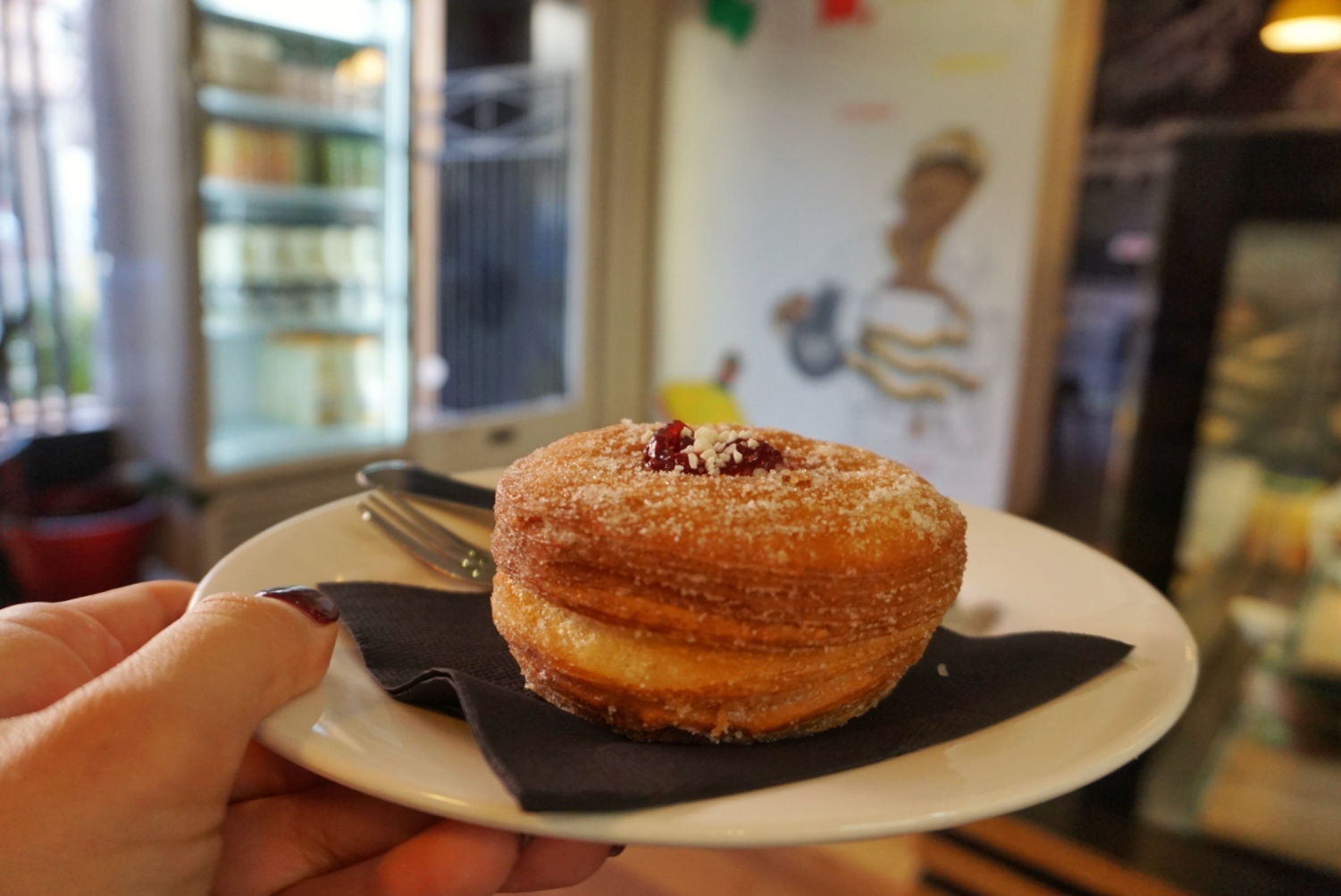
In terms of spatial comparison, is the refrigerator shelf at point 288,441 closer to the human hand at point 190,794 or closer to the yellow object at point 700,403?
the yellow object at point 700,403

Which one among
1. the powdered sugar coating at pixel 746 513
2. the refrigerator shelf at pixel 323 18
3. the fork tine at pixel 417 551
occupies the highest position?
the refrigerator shelf at pixel 323 18

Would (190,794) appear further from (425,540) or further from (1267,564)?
(1267,564)

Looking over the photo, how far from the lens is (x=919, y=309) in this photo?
3199 millimetres

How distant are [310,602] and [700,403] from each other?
305 cm

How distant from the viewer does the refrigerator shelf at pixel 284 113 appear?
9.41ft

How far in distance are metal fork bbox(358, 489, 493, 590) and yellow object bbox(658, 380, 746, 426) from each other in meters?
2.54

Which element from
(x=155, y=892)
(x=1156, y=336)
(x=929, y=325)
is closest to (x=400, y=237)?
(x=929, y=325)

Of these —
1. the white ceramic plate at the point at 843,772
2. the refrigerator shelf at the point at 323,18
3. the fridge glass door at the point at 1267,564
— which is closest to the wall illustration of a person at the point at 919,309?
the fridge glass door at the point at 1267,564

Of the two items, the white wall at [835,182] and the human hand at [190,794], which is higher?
the white wall at [835,182]

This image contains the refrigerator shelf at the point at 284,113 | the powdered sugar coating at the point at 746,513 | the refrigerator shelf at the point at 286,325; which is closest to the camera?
the powdered sugar coating at the point at 746,513

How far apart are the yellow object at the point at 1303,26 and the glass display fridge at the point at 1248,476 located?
0.71 meters

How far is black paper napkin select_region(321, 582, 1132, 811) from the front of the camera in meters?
0.54

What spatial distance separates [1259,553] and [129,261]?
3.27 metres

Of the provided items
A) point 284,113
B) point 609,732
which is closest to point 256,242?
point 284,113
